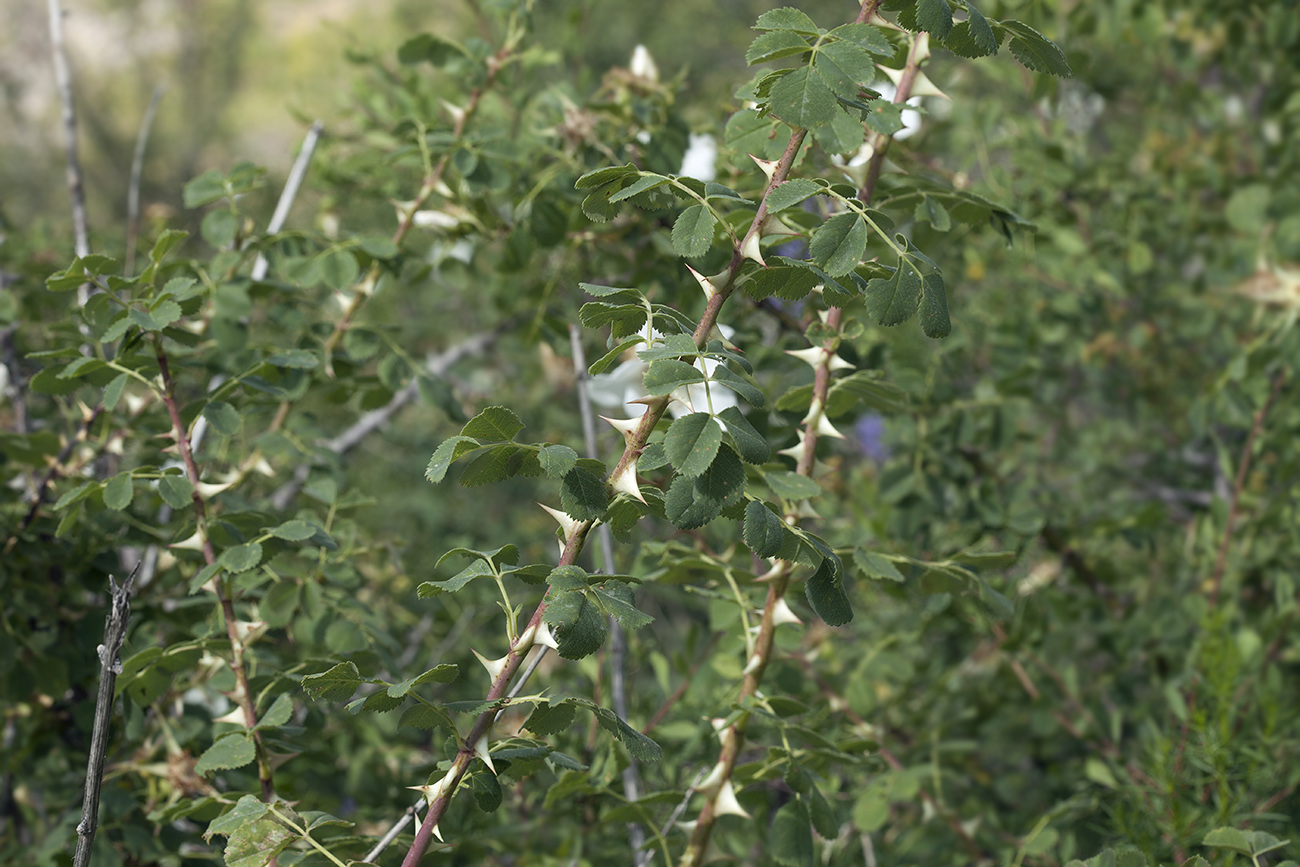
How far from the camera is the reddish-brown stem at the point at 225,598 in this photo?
66 centimetres

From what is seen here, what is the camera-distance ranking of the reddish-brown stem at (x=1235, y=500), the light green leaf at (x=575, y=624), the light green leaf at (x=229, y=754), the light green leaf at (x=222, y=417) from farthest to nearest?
the reddish-brown stem at (x=1235, y=500) < the light green leaf at (x=222, y=417) < the light green leaf at (x=229, y=754) < the light green leaf at (x=575, y=624)

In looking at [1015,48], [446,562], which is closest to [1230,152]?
[1015,48]

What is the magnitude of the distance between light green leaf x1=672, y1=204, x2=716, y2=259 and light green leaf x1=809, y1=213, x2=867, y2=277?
2.3 inches

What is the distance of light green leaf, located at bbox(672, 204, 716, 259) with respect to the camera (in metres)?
0.55

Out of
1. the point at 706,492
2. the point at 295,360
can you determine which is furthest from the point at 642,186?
the point at 295,360

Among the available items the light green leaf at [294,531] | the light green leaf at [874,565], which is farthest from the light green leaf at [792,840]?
the light green leaf at [294,531]

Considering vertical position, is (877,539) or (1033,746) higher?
(877,539)

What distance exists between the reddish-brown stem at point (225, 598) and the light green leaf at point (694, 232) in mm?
399

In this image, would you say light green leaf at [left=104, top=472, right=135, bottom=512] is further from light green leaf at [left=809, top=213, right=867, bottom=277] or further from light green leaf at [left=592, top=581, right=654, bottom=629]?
light green leaf at [left=809, top=213, right=867, bottom=277]

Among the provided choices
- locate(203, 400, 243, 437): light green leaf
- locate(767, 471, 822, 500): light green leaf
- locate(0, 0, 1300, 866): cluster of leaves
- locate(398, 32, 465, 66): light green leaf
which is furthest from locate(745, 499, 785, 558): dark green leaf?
locate(398, 32, 465, 66): light green leaf

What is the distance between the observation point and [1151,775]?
0.92 metres

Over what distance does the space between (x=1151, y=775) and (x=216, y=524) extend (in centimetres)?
85

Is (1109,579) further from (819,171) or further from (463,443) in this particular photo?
(463,443)

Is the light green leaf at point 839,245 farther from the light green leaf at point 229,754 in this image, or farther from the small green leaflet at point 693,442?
the light green leaf at point 229,754
